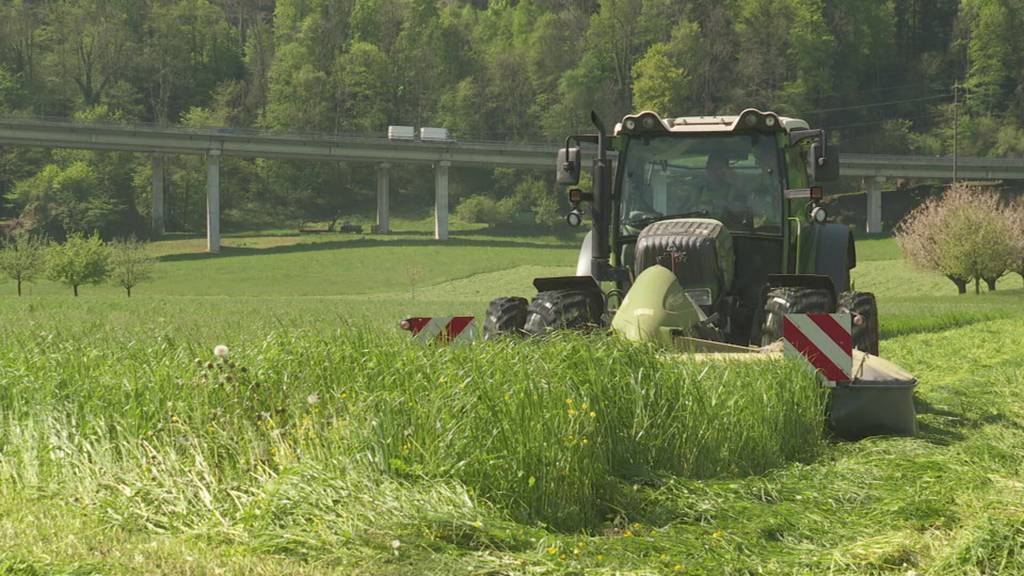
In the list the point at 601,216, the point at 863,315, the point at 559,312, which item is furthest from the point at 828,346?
the point at 601,216

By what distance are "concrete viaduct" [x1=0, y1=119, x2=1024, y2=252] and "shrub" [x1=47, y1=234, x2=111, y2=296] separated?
20221 mm

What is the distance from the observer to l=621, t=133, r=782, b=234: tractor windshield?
12.1m

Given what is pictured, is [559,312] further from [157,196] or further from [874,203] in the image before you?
[157,196]

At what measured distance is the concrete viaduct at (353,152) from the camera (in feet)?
265

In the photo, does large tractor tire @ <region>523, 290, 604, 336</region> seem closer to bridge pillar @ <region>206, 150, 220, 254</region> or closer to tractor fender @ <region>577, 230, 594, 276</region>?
tractor fender @ <region>577, 230, 594, 276</region>

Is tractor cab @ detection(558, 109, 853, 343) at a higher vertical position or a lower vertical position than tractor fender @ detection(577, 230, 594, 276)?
higher

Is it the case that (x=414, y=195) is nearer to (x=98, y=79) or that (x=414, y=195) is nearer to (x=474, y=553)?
(x=98, y=79)

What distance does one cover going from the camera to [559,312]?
428 inches

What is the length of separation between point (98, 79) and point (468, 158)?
152 ft

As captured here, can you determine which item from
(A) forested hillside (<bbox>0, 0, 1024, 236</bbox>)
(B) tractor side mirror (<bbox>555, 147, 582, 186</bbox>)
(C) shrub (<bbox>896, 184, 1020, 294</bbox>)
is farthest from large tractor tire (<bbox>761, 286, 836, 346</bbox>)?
(A) forested hillside (<bbox>0, 0, 1024, 236</bbox>)

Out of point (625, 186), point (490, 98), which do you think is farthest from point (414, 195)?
point (625, 186)

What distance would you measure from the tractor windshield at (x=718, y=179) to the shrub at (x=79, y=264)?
50.9 metres

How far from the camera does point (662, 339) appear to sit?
9.91 meters

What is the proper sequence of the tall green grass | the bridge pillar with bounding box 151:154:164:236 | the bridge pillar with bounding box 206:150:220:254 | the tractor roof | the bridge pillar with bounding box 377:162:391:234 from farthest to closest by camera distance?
1. the bridge pillar with bounding box 151:154:164:236
2. the bridge pillar with bounding box 377:162:391:234
3. the bridge pillar with bounding box 206:150:220:254
4. the tractor roof
5. the tall green grass
